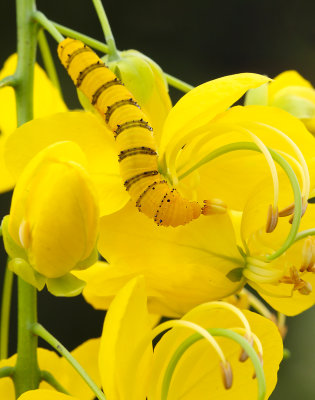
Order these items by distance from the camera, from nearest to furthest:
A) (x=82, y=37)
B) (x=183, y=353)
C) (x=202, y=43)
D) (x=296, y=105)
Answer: (x=183, y=353) → (x=82, y=37) → (x=296, y=105) → (x=202, y=43)

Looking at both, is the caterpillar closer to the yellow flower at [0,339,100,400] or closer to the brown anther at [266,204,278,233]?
the brown anther at [266,204,278,233]

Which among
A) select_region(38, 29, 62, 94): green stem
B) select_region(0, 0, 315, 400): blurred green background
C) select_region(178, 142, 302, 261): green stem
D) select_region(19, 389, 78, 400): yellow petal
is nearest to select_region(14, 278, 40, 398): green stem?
select_region(19, 389, 78, 400): yellow petal

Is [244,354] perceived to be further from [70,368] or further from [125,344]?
[70,368]

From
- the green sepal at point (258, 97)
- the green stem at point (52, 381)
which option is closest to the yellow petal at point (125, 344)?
the green stem at point (52, 381)

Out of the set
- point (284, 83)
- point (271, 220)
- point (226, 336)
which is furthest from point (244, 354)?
point (284, 83)

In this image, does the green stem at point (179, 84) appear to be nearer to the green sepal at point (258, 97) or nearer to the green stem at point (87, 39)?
the green stem at point (87, 39)

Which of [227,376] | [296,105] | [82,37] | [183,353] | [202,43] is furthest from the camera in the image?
[202,43]
